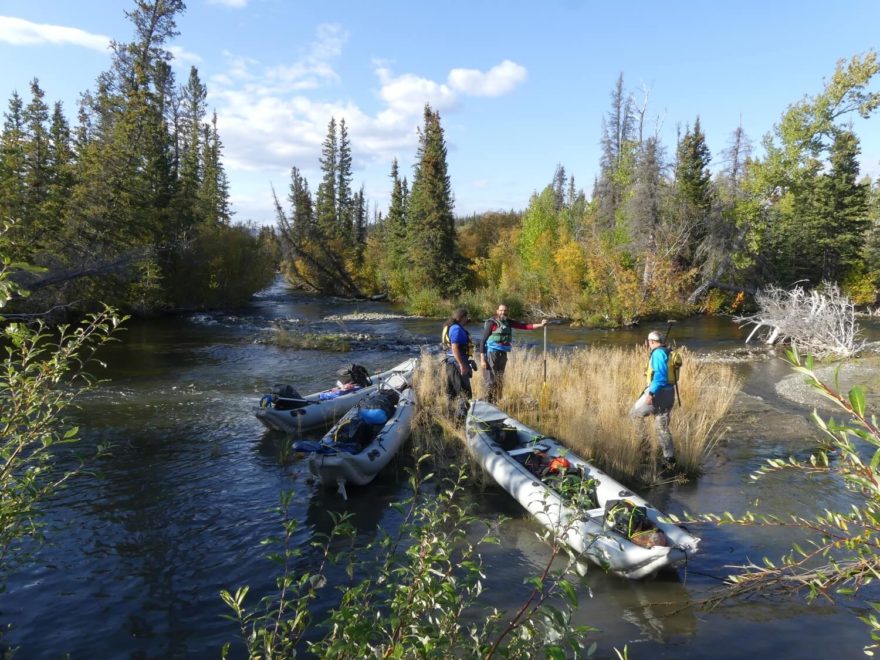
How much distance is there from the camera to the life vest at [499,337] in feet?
29.4

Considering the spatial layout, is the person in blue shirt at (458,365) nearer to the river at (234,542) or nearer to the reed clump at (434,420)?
the reed clump at (434,420)

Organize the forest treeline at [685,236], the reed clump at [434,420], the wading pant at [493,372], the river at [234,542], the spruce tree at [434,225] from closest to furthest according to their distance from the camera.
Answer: the river at [234,542]
the reed clump at [434,420]
the wading pant at [493,372]
the forest treeline at [685,236]
the spruce tree at [434,225]

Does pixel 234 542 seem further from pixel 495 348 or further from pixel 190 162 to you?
pixel 190 162

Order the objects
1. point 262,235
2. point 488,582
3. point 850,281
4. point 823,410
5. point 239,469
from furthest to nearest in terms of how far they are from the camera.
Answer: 1. point 262,235
2. point 850,281
3. point 823,410
4. point 239,469
5. point 488,582

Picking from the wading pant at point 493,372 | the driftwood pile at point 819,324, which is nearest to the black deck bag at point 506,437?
the wading pant at point 493,372

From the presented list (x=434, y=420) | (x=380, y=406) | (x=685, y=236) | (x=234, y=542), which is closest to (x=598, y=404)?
(x=434, y=420)

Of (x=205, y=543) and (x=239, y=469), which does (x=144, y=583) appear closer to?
(x=205, y=543)

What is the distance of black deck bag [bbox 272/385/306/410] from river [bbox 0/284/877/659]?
566mm

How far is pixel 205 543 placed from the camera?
5711 mm

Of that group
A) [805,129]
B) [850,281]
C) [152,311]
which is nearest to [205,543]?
[152,311]

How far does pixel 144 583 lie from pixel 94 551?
3.09 feet

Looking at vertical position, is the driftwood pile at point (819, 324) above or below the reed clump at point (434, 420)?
above

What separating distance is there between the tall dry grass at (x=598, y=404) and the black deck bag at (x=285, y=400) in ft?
6.98

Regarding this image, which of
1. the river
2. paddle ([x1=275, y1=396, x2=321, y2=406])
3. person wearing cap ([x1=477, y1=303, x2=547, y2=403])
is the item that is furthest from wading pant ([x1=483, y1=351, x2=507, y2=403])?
paddle ([x1=275, y1=396, x2=321, y2=406])
